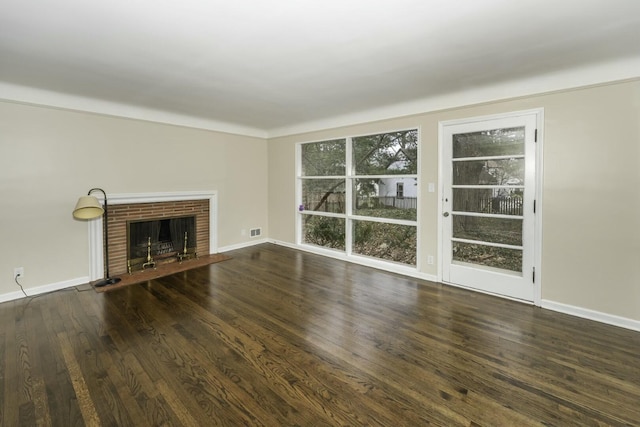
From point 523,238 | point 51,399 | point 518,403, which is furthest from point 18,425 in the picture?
point 523,238

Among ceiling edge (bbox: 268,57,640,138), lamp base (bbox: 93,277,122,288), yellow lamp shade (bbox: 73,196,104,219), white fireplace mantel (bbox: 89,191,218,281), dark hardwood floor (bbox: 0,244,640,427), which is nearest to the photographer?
dark hardwood floor (bbox: 0,244,640,427)

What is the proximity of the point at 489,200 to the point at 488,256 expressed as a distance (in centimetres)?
67

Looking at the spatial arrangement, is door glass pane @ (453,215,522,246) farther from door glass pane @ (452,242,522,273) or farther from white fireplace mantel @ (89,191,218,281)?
white fireplace mantel @ (89,191,218,281)

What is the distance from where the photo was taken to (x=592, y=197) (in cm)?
278

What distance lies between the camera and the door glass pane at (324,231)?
5133 millimetres

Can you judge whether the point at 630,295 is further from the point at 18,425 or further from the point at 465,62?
the point at 18,425

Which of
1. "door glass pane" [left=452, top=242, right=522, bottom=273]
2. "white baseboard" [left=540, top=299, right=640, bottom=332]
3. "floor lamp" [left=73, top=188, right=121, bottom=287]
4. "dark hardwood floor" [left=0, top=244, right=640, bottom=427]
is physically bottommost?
"dark hardwood floor" [left=0, top=244, right=640, bottom=427]

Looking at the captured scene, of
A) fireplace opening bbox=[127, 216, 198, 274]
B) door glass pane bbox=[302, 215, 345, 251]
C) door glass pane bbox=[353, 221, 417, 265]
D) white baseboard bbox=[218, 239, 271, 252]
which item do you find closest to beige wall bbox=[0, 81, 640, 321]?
door glass pane bbox=[353, 221, 417, 265]

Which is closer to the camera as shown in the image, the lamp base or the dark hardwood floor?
the dark hardwood floor

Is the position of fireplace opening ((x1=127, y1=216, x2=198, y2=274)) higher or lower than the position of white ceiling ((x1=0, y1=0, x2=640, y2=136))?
lower

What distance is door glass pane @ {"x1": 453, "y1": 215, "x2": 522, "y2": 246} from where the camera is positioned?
3.26 meters

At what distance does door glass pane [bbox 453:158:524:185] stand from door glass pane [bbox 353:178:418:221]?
65 centimetres

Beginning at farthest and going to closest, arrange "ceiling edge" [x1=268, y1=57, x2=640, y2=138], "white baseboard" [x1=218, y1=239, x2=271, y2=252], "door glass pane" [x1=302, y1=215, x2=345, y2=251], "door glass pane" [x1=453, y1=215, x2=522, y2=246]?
"white baseboard" [x1=218, y1=239, x2=271, y2=252] → "door glass pane" [x1=302, y1=215, x2=345, y2=251] → "door glass pane" [x1=453, y1=215, x2=522, y2=246] → "ceiling edge" [x1=268, y1=57, x2=640, y2=138]

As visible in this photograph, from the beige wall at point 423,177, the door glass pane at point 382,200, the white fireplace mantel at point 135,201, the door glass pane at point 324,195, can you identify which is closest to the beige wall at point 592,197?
the beige wall at point 423,177
